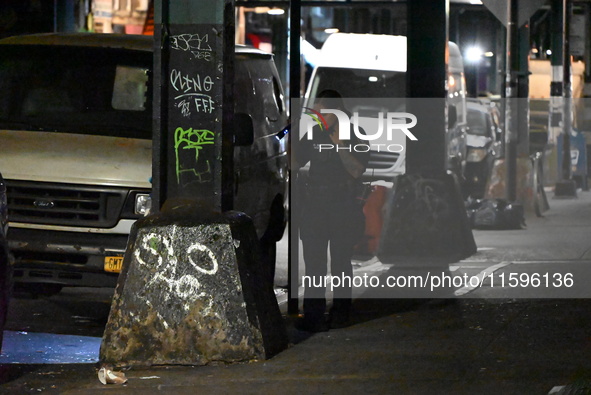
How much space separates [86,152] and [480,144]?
15.0m

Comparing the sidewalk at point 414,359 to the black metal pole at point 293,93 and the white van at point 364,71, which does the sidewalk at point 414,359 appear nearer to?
the black metal pole at point 293,93

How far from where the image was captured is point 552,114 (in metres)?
23.1

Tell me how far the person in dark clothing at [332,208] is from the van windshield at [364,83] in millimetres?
9248

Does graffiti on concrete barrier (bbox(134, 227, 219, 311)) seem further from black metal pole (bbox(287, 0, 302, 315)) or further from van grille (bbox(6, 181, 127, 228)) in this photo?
black metal pole (bbox(287, 0, 302, 315))

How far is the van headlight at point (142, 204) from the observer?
8.05 metres

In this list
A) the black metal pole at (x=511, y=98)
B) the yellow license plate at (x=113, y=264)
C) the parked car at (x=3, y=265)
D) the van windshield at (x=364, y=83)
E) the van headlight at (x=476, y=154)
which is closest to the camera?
the parked car at (x=3, y=265)

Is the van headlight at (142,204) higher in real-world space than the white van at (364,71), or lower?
lower

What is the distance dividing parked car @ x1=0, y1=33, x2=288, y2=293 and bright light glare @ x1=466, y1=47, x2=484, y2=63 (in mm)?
21112

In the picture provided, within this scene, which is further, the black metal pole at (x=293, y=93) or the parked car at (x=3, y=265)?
the black metal pole at (x=293, y=93)

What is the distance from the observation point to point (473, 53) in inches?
1206

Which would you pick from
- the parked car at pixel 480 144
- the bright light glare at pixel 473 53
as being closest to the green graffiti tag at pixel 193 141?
the parked car at pixel 480 144

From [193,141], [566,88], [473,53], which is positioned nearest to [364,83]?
[566,88]

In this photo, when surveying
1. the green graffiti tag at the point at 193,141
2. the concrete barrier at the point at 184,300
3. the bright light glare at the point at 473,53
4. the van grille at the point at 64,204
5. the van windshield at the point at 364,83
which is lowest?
the concrete barrier at the point at 184,300

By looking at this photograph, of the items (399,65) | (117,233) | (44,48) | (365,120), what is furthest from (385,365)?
(399,65)
